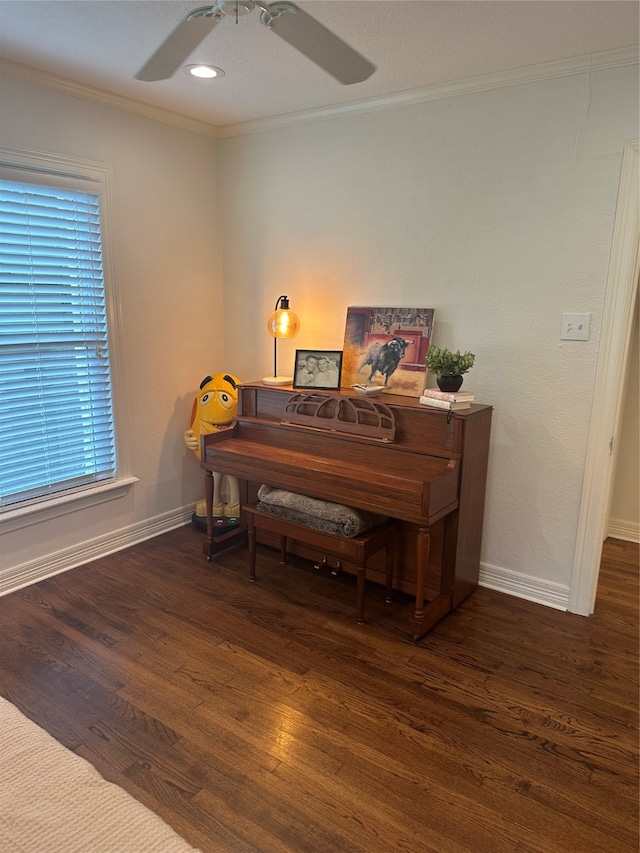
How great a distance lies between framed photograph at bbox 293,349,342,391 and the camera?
3.08 meters

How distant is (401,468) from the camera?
264 centimetres

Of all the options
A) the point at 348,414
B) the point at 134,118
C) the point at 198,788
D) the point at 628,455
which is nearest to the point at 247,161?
the point at 134,118

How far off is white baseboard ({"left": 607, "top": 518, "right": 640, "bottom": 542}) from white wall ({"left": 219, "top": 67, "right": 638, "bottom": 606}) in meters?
1.13

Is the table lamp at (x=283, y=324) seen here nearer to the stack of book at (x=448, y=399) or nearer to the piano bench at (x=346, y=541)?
the piano bench at (x=346, y=541)

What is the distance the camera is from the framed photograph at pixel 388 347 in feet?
9.62

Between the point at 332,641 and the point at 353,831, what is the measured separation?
2.95ft

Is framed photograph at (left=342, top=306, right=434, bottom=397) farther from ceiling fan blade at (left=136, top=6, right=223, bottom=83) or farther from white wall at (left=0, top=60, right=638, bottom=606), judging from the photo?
ceiling fan blade at (left=136, top=6, right=223, bottom=83)

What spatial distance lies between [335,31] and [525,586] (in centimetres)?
264

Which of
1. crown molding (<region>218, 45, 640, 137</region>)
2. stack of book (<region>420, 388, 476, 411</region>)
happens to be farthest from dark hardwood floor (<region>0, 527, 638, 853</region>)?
crown molding (<region>218, 45, 640, 137</region>)

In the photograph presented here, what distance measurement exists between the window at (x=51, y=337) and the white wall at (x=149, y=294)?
152mm

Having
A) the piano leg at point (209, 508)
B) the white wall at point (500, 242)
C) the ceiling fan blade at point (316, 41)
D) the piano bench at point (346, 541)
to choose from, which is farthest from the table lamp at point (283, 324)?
the ceiling fan blade at point (316, 41)

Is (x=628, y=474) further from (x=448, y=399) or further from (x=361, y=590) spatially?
(x=361, y=590)

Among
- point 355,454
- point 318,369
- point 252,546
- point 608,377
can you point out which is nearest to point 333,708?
point 252,546

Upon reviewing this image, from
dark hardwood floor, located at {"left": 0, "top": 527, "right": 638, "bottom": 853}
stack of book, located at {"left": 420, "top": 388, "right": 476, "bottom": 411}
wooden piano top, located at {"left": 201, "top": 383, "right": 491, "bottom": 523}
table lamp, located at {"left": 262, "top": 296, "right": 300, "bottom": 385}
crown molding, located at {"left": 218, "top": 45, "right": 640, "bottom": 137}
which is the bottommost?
dark hardwood floor, located at {"left": 0, "top": 527, "right": 638, "bottom": 853}
